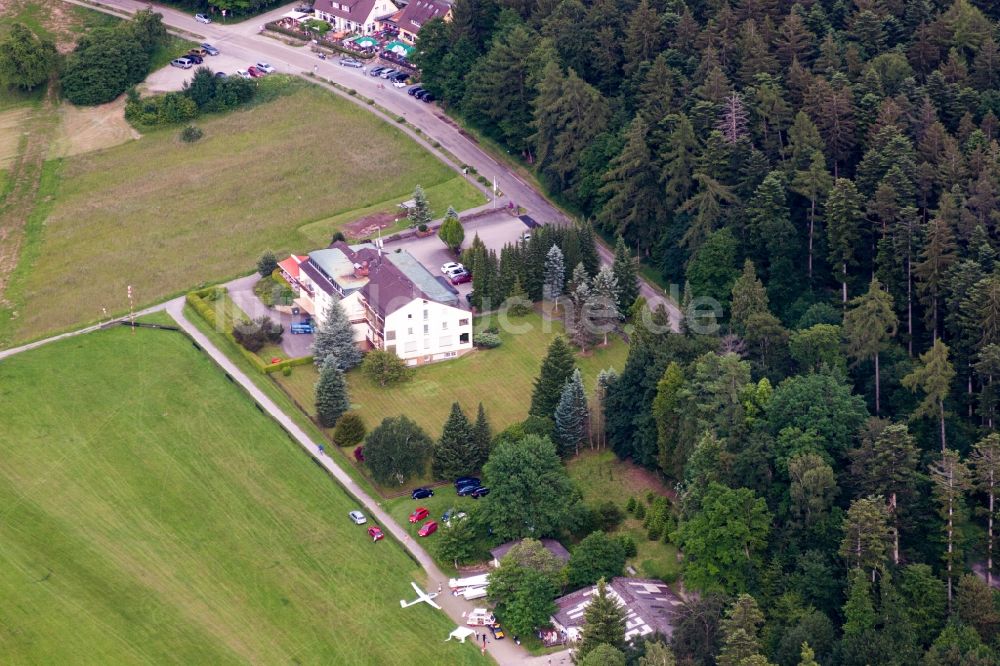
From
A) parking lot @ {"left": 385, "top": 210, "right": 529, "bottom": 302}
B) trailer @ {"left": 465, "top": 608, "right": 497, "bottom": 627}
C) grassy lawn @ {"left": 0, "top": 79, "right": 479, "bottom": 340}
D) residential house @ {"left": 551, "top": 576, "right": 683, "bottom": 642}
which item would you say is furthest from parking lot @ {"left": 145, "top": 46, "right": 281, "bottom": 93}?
residential house @ {"left": 551, "top": 576, "right": 683, "bottom": 642}

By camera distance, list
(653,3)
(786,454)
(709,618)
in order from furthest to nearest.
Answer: (653,3)
(786,454)
(709,618)

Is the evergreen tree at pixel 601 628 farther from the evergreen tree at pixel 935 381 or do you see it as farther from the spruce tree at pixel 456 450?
the evergreen tree at pixel 935 381

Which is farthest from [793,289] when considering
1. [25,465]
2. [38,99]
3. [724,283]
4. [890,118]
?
[38,99]

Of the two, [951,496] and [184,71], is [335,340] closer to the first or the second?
[951,496]

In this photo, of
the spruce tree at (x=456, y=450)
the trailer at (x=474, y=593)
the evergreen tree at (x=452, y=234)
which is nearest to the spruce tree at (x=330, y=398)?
the spruce tree at (x=456, y=450)

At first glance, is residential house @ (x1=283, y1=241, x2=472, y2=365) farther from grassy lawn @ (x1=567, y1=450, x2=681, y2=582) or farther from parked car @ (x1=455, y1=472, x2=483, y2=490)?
grassy lawn @ (x1=567, y1=450, x2=681, y2=582)

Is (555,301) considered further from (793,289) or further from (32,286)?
(32,286)
